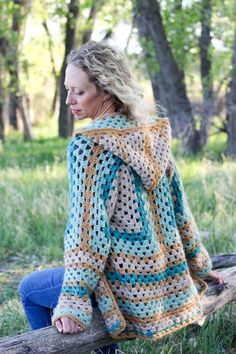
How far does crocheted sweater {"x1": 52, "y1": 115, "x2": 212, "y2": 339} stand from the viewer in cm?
293

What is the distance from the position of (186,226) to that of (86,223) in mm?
656

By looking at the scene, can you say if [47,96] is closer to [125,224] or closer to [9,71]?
[9,71]

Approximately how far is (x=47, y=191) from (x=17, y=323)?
12.6 ft

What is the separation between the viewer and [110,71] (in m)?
3.03

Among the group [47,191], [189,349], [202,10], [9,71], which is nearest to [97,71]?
[189,349]

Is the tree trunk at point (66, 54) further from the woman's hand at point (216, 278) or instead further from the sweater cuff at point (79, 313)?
the sweater cuff at point (79, 313)

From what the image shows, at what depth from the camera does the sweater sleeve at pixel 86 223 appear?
9.53 ft

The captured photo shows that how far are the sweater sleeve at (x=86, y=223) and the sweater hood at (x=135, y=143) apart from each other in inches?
1.8

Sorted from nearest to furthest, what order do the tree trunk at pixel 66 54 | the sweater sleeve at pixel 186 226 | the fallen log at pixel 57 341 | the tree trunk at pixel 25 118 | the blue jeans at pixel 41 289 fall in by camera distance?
the fallen log at pixel 57 341 < the blue jeans at pixel 41 289 < the sweater sleeve at pixel 186 226 < the tree trunk at pixel 66 54 < the tree trunk at pixel 25 118

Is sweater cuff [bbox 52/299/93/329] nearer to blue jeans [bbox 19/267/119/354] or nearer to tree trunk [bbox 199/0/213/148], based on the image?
blue jeans [bbox 19/267/119/354]

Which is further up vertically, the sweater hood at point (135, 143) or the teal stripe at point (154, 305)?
the sweater hood at point (135, 143)

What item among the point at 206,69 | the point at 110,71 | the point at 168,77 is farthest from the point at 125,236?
the point at 206,69

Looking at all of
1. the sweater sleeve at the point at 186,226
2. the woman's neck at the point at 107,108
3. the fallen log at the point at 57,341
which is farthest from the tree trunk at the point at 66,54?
the fallen log at the point at 57,341

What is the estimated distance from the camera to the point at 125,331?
312 cm
